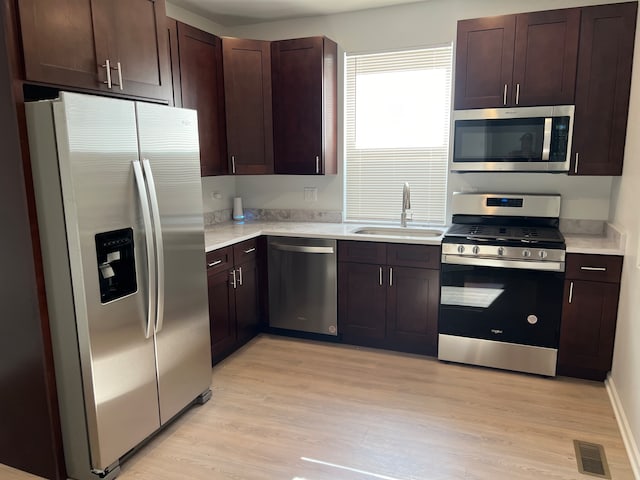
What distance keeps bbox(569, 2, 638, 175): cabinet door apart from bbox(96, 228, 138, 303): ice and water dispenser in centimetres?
282

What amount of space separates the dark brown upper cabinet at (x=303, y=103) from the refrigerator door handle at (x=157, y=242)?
1.75 meters

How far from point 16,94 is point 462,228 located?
9.37 ft

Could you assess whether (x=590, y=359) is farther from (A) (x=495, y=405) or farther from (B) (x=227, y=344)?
(B) (x=227, y=344)

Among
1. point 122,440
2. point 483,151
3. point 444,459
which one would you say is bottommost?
point 444,459

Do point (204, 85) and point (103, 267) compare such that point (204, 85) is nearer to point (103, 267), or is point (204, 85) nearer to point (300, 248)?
point (300, 248)

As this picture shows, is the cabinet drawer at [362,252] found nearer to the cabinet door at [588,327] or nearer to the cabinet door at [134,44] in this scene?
the cabinet door at [588,327]

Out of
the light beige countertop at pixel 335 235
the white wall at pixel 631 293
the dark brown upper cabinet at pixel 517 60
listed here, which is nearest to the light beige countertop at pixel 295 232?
the light beige countertop at pixel 335 235

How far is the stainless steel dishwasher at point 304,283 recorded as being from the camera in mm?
3590

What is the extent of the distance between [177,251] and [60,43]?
1076mm

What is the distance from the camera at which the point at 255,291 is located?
3.76 meters

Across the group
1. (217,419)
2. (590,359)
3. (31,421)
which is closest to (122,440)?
(31,421)

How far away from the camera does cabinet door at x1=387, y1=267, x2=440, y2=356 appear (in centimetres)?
333

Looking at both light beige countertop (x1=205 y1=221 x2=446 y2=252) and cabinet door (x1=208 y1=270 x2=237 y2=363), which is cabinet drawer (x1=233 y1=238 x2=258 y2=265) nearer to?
light beige countertop (x1=205 y1=221 x2=446 y2=252)

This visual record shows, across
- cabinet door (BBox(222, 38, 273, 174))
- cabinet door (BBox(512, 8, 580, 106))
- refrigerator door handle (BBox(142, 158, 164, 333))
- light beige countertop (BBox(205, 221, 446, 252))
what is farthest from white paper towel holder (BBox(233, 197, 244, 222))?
cabinet door (BBox(512, 8, 580, 106))
